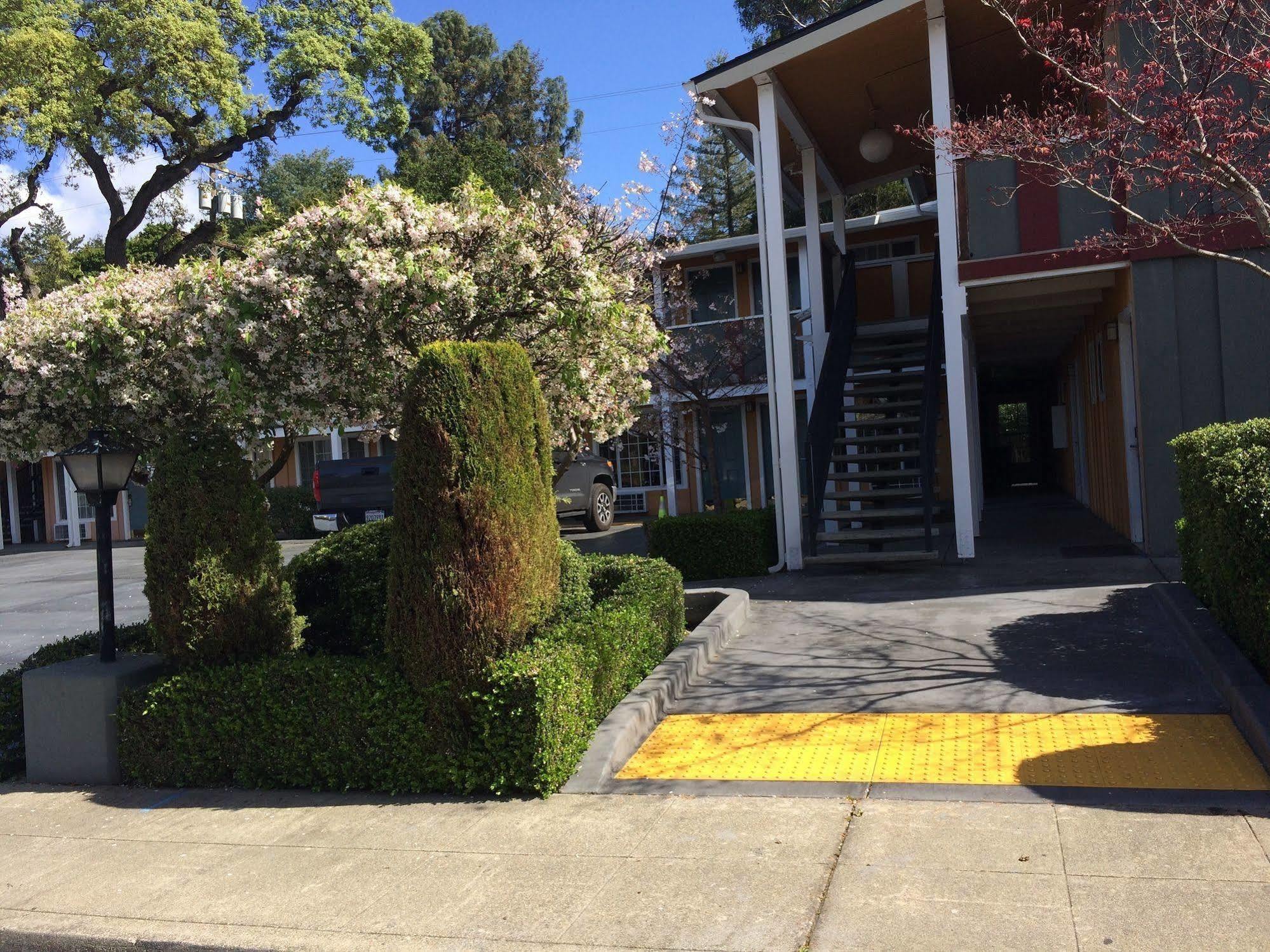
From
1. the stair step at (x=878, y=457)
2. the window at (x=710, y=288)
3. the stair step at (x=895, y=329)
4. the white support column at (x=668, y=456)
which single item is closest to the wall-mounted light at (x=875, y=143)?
the stair step at (x=895, y=329)

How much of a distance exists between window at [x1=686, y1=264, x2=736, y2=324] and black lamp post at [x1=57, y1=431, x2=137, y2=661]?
1550 cm

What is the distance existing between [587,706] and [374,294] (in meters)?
2.53

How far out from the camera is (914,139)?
43.3ft

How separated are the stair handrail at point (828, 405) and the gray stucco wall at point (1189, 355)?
121 inches

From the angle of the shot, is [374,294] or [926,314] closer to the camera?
[374,294]

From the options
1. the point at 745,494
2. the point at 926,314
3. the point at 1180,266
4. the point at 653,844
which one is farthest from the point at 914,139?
the point at 653,844

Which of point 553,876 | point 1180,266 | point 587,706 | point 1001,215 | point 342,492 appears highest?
point 1001,215

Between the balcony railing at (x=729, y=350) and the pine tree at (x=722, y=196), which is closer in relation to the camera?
the balcony railing at (x=729, y=350)

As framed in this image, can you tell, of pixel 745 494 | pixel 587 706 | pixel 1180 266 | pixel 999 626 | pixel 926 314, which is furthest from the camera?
pixel 745 494

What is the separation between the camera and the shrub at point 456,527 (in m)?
5.10

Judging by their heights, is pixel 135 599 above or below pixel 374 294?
below

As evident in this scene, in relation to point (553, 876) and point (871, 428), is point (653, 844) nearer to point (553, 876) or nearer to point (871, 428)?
point (553, 876)

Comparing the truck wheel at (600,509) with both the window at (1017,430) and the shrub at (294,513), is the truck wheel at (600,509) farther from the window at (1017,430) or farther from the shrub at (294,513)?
the window at (1017,430)

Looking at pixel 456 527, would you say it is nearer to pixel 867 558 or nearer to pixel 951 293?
pixel 867 558
